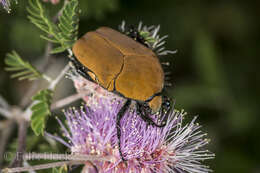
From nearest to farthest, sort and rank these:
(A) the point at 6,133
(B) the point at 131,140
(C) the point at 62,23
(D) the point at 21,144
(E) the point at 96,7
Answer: (C) the point at 62,23 < (B) the point at 131,140 < (D) the point at 21,144 < (A) the point at 6,133 < (E) the point at 96,7

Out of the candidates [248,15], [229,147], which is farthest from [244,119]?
[248,15]

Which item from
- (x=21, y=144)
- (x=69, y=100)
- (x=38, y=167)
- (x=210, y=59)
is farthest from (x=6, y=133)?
(x=210, y=59)

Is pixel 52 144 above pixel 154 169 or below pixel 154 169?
above

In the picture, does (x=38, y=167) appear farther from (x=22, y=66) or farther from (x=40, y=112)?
(x=22, y=66)

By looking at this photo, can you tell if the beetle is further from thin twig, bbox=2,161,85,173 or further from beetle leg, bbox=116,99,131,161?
thin twig, bbox=2,161,85,173

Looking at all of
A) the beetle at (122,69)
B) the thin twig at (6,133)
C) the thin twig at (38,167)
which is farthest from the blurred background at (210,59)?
the thin twig at (38,167)

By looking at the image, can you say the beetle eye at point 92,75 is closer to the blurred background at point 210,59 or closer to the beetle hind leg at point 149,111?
the beetle hind leg at point 149,111

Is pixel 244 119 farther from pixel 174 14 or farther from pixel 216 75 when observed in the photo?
pixel 174 14
